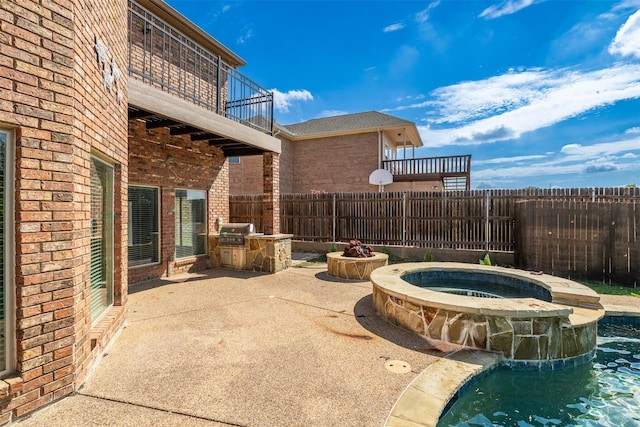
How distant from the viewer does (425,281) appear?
6508 millimetres

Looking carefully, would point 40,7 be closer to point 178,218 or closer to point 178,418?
point 178,418

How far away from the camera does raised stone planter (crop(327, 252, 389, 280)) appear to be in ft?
24.8

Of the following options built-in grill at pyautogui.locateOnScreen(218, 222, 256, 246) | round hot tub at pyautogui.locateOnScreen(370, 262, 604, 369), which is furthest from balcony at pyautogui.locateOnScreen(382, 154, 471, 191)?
round hot tub at pyautogui.locateOnScreen(370, 262, 604, 369)

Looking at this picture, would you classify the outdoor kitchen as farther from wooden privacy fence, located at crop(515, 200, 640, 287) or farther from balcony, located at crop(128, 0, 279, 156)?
wooden privacy fence, located at crop(515, 200, 640, 287)

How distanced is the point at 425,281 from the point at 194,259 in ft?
19.8

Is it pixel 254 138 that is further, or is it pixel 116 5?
pixel 254 138

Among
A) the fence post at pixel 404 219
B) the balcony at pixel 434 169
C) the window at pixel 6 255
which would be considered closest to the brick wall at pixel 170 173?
the window at pixel 6 255

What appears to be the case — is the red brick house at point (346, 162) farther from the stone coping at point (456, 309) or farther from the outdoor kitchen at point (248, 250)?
the stone coping at point (456, 309)

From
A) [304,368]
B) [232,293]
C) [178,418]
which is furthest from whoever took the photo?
[232,293]

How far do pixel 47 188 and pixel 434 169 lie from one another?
51.3 feet

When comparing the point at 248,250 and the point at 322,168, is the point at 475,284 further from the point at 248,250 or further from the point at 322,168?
the point at 322,168

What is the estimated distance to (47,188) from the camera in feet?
8.18

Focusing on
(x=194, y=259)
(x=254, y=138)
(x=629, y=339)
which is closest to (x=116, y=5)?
(x=254, y=138)

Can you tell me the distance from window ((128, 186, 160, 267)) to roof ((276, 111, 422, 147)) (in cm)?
1104
